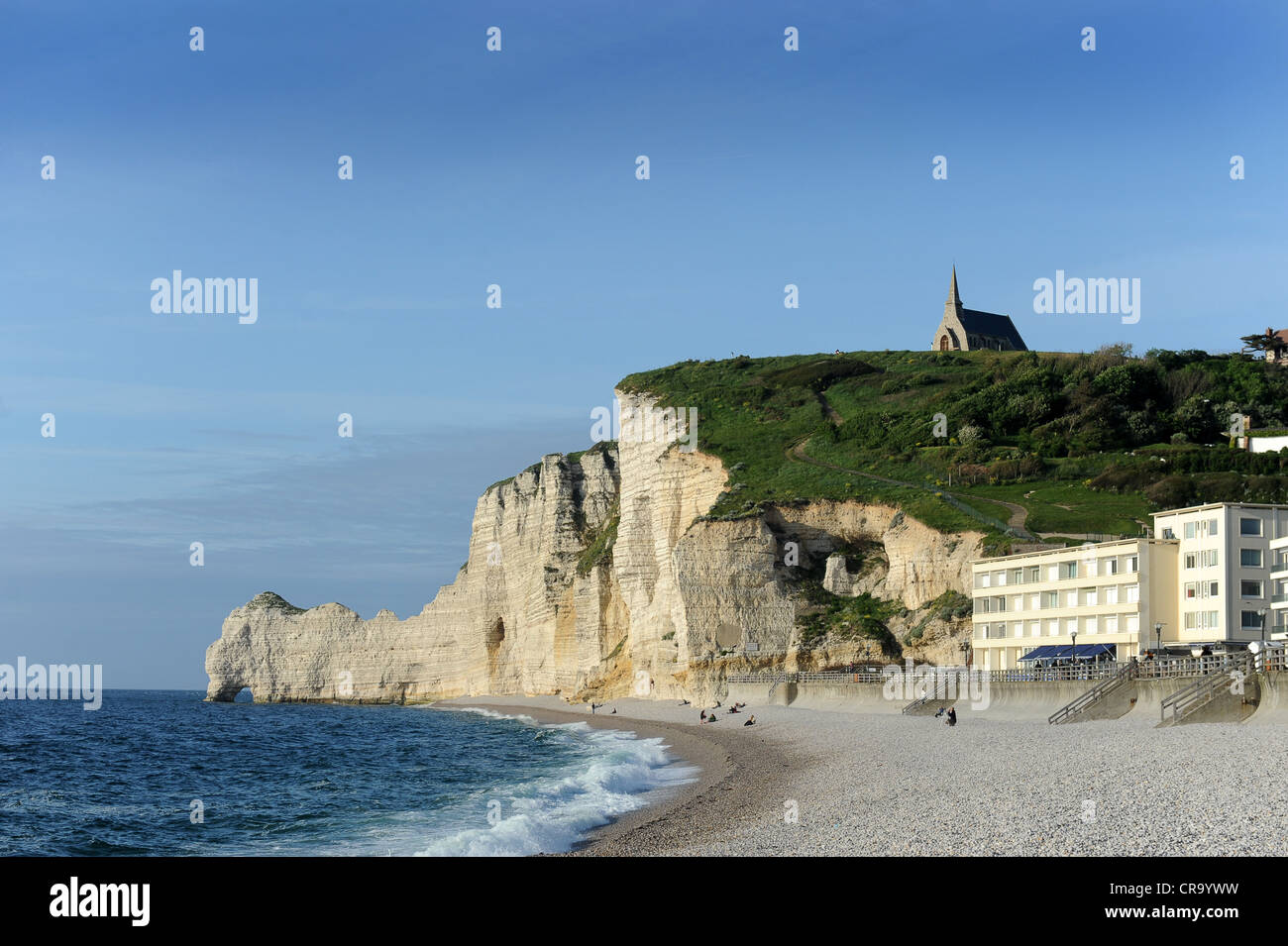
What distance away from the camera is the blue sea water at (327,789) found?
1155 inches

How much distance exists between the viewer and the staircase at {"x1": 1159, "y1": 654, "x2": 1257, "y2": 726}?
35.6 m

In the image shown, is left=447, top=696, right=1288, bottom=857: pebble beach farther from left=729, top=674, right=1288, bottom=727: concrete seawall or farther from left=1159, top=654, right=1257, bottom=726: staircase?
left=729, top=674, right=1288, bottom=727: concrete seawall

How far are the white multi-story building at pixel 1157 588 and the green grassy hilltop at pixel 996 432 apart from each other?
22.8 ft

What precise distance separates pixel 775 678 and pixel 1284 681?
35798 millimetres

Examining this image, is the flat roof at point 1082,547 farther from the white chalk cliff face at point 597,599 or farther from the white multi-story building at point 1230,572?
the white chalk cliff face at point 597,599

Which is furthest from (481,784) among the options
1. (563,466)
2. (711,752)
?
(563,466)

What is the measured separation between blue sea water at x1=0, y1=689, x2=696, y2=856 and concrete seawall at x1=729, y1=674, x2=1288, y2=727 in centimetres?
955

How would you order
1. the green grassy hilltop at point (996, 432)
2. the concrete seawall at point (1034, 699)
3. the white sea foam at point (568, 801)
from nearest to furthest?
1. the white sea foam at point (568, 801)
2. the concrete seawall at point (1034, 699)
3. the green grassy hilltop at point (996, 432)

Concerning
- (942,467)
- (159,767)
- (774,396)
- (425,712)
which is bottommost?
(425,712)

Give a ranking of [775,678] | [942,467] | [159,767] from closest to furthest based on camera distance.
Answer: [159,767] → [775,678] → [942,467]

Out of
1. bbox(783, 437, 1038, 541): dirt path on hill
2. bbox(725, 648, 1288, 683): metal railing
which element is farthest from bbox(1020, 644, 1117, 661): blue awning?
bbox(783, 437, 1038, 541): dirt path on hill

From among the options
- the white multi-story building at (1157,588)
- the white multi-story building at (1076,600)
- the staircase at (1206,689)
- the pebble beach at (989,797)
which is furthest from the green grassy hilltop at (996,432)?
the pebble beach at (989,797)
